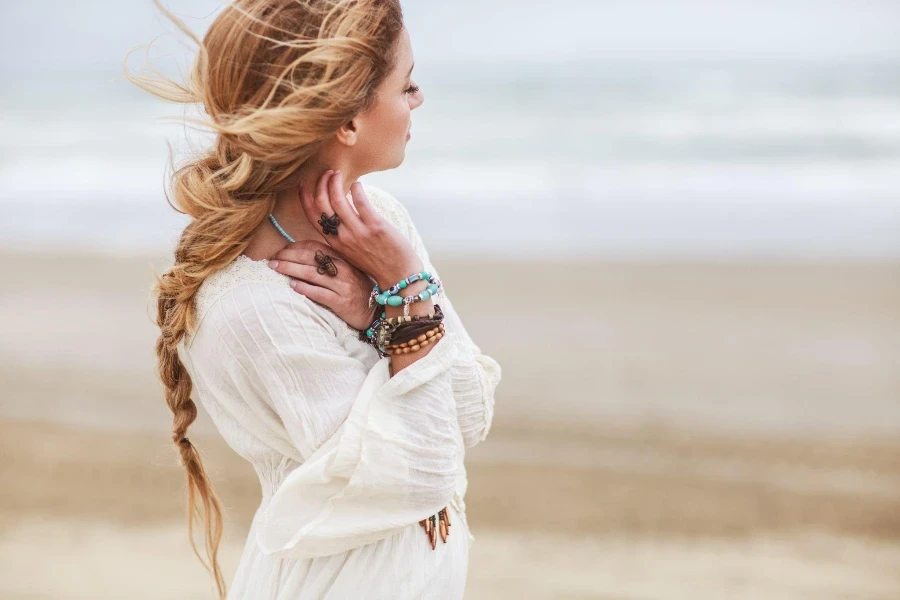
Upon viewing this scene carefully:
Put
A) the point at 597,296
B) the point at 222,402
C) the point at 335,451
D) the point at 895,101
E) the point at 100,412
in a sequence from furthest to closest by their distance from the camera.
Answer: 1. the point at 895,101
2. the point at 597,296
3. the point at 100,412
4. the point at 222,402
5. the point at 335,451

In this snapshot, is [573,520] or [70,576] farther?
[573,520]

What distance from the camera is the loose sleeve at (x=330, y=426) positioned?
64.4 inches

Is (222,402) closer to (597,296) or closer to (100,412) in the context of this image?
(100,412)

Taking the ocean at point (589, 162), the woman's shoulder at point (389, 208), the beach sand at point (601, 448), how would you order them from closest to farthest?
the woman's shoulder at point (389, 208), the beach sand at point (601, 448), the ocean at point (589, 162)

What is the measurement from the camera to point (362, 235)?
173cm

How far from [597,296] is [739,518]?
361 cm

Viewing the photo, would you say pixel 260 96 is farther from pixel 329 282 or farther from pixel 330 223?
pixel 329 282

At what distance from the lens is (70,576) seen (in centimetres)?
442

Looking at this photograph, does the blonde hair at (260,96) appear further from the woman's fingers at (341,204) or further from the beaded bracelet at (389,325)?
the beaded bracelet at (389,325)

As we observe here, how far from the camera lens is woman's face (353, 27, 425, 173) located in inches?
70.0

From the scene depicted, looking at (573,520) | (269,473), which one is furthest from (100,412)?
(269,473)

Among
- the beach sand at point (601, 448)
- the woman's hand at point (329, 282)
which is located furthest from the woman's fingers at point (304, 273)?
the beach sand at point (601, 448)

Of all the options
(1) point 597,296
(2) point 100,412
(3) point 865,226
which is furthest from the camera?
(3) point 865,226

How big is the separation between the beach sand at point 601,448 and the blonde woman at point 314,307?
8.75ft
